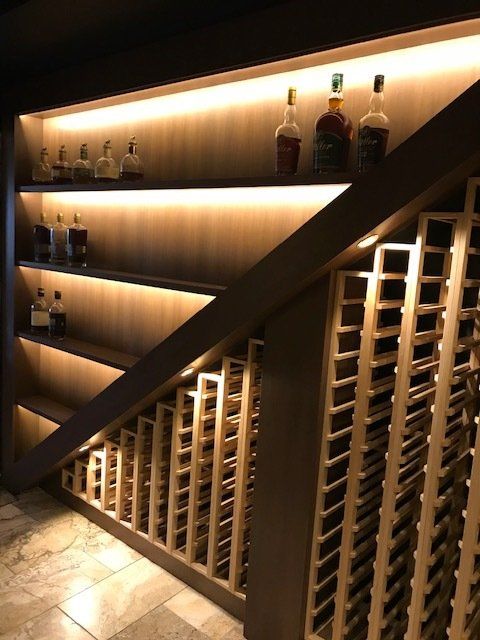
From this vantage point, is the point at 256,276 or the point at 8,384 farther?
the point at 8,384

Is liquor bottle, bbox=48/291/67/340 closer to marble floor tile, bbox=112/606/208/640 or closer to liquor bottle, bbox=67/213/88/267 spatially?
liquor bottle, bbox=67/213/88/267

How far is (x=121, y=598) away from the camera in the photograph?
6.63 ft

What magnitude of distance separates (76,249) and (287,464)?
1.47 m

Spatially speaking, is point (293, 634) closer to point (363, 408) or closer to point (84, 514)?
point (363, 408)

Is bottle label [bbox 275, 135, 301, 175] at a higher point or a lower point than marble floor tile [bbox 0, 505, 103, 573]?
higher

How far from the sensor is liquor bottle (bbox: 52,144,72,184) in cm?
257

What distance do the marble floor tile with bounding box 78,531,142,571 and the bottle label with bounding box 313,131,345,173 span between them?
5.70 feet

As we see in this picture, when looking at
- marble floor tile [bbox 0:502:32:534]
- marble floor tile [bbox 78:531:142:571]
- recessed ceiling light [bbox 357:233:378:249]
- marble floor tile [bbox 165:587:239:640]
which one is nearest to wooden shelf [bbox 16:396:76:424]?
marble floor tile [bbox 0:502:32:534]

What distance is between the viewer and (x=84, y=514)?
259 centimetres

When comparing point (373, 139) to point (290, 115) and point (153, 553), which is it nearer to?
point (290, 115)

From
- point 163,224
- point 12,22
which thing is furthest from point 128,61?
point 163,224

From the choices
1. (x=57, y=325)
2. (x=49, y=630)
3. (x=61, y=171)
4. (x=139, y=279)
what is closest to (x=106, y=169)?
(x=61, y=171)

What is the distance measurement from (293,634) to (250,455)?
59cm

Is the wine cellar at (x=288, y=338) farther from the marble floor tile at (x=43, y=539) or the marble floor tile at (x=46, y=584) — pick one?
the marble floor tile at (x=46, y=584)
